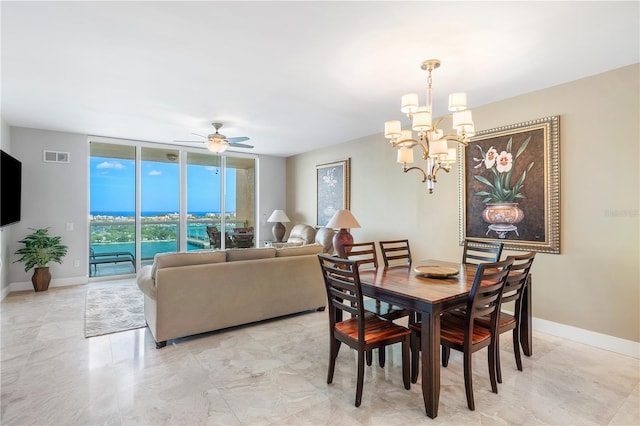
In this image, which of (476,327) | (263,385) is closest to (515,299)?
(476,327)

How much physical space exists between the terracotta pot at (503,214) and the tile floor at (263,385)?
1.26m

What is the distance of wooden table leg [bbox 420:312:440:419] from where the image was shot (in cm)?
200

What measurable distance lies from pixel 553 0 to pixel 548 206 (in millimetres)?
2110

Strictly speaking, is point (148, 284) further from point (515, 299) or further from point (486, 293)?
point (515, 299)

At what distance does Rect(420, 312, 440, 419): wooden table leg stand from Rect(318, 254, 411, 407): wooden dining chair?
0.88ft

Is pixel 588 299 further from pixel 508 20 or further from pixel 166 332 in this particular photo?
pixel 166 332

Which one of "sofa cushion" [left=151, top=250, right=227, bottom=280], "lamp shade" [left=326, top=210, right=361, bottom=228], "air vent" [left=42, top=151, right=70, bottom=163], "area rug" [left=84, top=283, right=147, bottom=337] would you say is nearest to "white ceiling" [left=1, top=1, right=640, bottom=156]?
"air vent" [left=42, top=151, right=70, bottom=163]

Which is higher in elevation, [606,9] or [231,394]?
[606,9]

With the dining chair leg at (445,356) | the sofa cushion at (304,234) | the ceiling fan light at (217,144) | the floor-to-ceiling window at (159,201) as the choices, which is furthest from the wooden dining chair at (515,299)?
the floor-to-ceiling window at (159,201)

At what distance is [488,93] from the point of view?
11.8 feet

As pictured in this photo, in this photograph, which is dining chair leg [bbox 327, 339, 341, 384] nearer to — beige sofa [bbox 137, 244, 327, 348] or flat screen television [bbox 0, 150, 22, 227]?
beige sofa [bbox 137, 244, 327, 348]

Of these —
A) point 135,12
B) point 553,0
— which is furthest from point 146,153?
point 553,0

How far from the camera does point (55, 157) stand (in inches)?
212

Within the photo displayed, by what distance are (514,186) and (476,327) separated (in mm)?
1998
